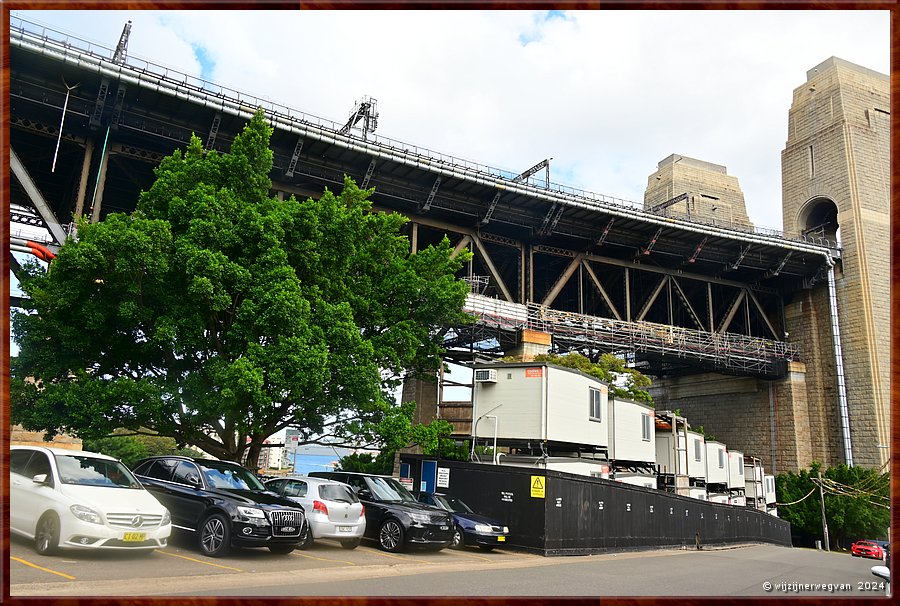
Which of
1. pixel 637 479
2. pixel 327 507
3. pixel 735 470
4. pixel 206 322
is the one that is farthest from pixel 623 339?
pixel 327 507

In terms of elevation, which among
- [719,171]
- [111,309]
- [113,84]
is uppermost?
[719,171]

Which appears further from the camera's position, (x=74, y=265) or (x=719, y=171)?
(x=719, y=171)

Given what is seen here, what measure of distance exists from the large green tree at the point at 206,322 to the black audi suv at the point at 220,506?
2887 millimetres

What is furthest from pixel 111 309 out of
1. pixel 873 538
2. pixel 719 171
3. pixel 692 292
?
pixel 719 171

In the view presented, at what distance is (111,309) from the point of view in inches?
695

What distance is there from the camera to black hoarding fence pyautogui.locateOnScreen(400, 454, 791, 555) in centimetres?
1872

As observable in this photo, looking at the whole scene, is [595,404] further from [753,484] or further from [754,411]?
[754,411]

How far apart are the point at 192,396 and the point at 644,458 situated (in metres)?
21.2

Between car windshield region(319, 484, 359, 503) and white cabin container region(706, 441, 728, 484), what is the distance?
1199 inches

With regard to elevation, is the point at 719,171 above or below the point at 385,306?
above

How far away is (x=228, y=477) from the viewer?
13.9m

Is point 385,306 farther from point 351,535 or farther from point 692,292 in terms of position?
point 692,292

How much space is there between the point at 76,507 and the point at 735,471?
45290mm

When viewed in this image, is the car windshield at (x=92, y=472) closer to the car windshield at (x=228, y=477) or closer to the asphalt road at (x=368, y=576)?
the asphalt road at (x=368, y=576)
